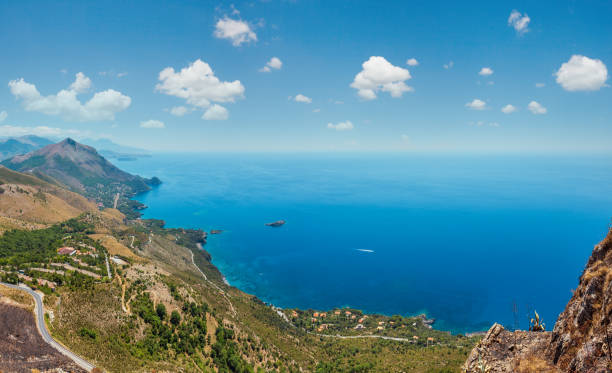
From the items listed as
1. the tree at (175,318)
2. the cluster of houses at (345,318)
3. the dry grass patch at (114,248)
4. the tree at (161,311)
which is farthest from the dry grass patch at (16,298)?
the cluster of houses at (345,318)

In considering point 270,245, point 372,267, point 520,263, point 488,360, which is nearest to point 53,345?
point 488,360

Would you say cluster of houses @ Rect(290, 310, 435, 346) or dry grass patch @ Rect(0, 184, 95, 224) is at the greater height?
dry grass patch @ Rect(0, 184, 95, 224)

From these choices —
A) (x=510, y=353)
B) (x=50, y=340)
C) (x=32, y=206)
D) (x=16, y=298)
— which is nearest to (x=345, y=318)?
(x=510, y=353)

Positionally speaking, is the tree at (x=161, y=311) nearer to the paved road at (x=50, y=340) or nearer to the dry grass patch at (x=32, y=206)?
the paved road at (x=50, y=340)

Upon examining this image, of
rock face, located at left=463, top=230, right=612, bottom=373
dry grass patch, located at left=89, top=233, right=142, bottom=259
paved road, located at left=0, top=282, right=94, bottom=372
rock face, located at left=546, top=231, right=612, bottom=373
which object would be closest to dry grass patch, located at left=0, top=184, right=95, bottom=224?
dry grass patch, located at left=89, top=233, right=142, bottom=259

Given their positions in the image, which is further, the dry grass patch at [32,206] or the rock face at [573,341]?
Answer: the dry grass patch at [32,206]

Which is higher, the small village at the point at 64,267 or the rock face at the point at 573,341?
the rock face at the point at 573,341

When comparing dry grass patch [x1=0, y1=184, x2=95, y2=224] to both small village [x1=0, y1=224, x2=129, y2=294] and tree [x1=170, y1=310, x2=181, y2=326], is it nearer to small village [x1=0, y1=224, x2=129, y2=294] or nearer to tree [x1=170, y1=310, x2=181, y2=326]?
small village [x1=0, y1=224, x2=129, y2=294]

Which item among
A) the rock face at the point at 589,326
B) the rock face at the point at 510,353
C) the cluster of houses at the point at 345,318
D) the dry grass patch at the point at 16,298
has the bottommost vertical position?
the cluster of houses at the point at 345,318
